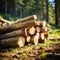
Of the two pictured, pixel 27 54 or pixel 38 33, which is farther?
pixel 38 33

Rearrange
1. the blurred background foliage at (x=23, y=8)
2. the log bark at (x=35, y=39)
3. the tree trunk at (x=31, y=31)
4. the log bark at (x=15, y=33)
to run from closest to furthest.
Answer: the log bark at (x=15, y=33)
the tree trunk at (x=31, y=31)
the log bark at (x=35, y=39)
the blurred background foliage at (x=23, y=8)

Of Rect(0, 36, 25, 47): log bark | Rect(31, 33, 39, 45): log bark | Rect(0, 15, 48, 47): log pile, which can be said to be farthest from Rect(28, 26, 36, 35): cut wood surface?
Rect(0, 36, 25, 47): log bark

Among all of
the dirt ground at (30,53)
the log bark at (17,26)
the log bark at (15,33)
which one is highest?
the log bark at (17,26)

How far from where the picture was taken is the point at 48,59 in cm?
791

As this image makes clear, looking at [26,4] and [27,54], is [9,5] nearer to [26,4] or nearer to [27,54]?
[26,4]

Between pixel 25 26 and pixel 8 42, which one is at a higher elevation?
pixel 25 26

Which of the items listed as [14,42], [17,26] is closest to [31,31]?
[17,26]

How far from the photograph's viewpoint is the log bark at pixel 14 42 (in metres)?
10.8

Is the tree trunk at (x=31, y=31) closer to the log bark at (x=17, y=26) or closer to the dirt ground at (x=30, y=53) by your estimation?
the log bark at (x=17, y=26)

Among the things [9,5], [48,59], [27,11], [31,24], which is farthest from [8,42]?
[27,11]

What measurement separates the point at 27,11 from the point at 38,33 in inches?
1733

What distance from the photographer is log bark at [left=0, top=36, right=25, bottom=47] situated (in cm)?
1078

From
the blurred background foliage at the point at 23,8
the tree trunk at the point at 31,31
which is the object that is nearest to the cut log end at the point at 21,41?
the tree trunk at the point at 31,31

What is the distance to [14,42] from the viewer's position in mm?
10867
